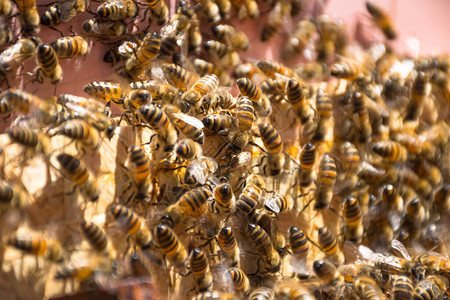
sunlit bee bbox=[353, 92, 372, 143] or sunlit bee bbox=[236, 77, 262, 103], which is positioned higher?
sunlit bee bbox=[236, 77, 262, 103]

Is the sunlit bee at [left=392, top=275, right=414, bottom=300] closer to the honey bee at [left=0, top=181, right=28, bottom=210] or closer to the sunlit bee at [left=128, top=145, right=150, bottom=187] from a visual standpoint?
the sunlit bee at [left=128, top=145, right=150, bottom=187]

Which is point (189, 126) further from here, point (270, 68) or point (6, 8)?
point (6, 8)

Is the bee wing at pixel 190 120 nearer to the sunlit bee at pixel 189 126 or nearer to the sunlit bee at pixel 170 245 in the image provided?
the sunlit bee at pixel 189 126

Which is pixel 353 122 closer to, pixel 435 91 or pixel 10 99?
pixel 435 91

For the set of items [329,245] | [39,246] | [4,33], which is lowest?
[329,245]

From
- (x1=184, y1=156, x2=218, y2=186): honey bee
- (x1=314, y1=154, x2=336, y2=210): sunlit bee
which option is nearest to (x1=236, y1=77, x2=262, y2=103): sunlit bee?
(x1=184, y1=156, x2=218, y2=186): honey bee

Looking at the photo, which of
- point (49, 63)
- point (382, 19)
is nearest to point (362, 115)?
point (382, 19)
